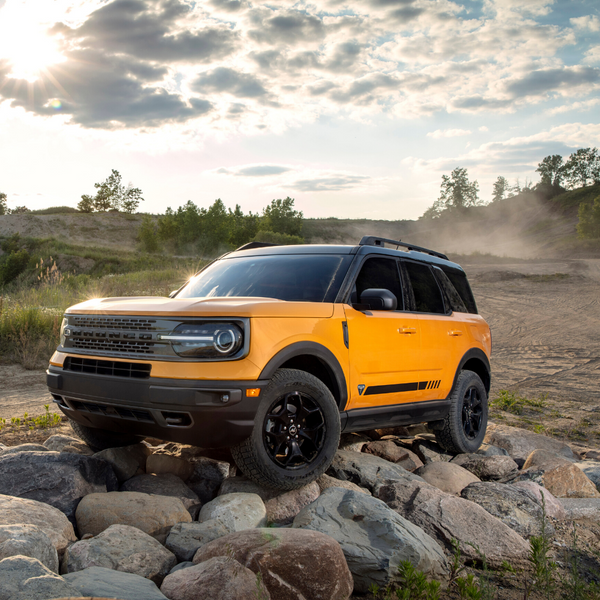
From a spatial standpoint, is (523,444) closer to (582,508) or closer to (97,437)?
(582,508)

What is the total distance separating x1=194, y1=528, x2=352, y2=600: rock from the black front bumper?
67 centimetres

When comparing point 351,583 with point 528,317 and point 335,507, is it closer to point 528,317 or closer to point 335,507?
point 335,507

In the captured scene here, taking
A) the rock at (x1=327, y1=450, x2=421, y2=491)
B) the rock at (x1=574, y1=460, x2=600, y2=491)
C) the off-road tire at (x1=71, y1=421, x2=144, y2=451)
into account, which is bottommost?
the rock at (x1=574, y1=460, x2=600, y2=491)

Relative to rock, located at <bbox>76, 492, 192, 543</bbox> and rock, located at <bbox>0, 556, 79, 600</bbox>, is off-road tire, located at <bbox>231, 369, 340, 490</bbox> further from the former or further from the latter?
rock, located at <bbox>0, 556, 79, 600</bbox>

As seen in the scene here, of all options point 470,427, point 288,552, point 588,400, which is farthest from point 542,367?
point 288,552

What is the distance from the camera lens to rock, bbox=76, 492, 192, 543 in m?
3.94

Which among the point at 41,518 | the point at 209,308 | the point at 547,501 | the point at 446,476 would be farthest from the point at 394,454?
the point at 41,518

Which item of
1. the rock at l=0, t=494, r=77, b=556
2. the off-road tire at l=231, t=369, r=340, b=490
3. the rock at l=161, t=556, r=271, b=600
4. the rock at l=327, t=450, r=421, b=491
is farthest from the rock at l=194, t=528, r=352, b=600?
the rock at l=327, t=450, r=421, b=491

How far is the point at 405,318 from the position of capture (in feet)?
17.8

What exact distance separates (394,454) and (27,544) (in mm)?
3792

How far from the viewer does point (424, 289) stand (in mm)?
6098

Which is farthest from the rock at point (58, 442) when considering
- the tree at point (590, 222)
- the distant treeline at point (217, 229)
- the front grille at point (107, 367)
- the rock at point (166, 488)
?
the tree at point (590, 222)

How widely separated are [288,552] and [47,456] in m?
2.21

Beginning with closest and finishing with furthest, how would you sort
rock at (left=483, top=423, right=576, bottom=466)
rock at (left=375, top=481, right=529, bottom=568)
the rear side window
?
rock at (left=375, top=481, right=529, bottom=568)
the rear side window
rock at (left=483, top=423, right=576, bottom=466)
